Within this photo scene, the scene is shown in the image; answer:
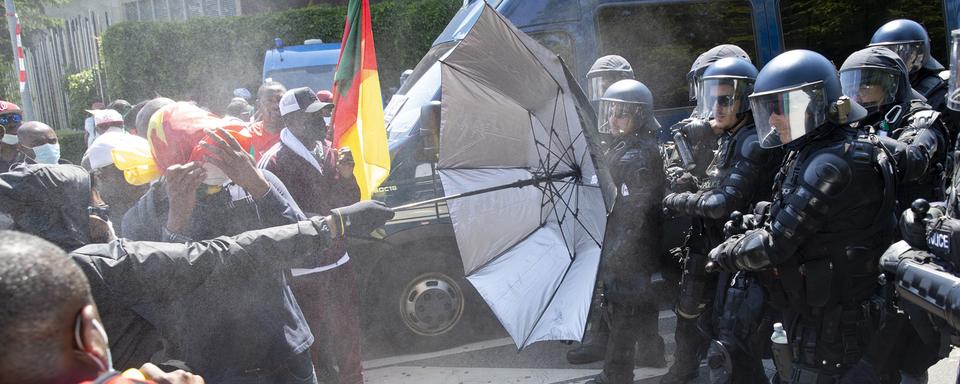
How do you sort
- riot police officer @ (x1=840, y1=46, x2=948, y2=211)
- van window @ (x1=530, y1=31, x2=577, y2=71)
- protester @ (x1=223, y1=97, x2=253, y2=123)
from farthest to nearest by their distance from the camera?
protester @ (x1=223, y1=97, x2=253, y2=123)
van window @ (x1=530, y1=31, x2=577, y2=71)
riot police officer @ (x1=840, y1=46, x2=948, y2=211)

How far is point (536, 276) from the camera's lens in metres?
3.49

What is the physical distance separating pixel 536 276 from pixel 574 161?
0.55m

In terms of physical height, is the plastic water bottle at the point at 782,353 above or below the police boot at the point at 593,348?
above

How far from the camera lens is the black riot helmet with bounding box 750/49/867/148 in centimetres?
308

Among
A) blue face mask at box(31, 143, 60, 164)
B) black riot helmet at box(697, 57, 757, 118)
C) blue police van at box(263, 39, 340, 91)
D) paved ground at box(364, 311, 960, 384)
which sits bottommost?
paved ground at box(364, 311, 960, 384)

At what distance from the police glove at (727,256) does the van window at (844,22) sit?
11.6ft

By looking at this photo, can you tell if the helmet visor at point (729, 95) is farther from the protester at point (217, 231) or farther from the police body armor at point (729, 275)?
the protester at point (217, 231)

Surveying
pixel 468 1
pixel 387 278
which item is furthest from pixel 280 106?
pixel 468 1

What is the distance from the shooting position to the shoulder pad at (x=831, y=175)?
9.47ft

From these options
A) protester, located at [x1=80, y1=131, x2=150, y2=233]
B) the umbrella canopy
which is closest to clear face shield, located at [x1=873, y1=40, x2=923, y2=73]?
the umbrella canopy

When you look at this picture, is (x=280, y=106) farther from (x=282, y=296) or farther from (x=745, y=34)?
(x=745, y=34)

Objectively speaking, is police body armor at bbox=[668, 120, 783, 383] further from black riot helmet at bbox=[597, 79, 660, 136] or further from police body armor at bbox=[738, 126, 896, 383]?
black riot helmet at bbox=[597, 79, 660, 136]

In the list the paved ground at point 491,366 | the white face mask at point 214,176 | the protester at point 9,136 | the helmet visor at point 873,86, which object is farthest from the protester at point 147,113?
the helmet visor at point 873,86

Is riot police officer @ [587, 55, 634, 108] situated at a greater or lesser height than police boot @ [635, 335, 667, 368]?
greater
